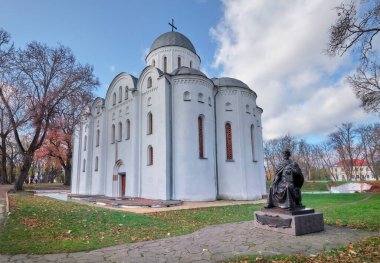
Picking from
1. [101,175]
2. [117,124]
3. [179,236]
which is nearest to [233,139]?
[117,124]

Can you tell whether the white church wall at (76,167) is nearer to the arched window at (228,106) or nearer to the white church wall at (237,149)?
the white church wall at (237,149)

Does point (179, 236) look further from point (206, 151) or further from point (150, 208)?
point (206, 151)

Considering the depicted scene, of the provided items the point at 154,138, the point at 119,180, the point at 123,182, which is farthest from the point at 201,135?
the point at 119,180

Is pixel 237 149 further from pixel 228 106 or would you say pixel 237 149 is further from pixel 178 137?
pixel 178 137

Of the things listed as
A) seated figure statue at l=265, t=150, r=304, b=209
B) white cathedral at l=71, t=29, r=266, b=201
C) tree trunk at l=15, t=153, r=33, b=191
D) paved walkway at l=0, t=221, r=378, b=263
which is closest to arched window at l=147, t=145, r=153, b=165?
white cathedral at l=71, t=29, r=266, b=201

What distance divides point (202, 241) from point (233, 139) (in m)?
Result: 16.3

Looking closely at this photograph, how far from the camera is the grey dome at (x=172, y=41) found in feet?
88.2

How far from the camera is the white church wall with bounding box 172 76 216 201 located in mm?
19578

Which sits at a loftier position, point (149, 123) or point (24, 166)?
point (149, 123)

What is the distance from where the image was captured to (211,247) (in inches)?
236

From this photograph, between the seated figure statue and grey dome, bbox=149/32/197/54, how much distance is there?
21598 millimetres

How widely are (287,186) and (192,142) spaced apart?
1298 cm

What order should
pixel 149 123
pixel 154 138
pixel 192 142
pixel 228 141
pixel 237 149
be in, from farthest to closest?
pixel 228 141 → pixel 237 149 → pixel 149 123 → pixel 154 138 → pixel 192 142

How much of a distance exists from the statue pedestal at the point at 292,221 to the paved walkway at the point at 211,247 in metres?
0.19
